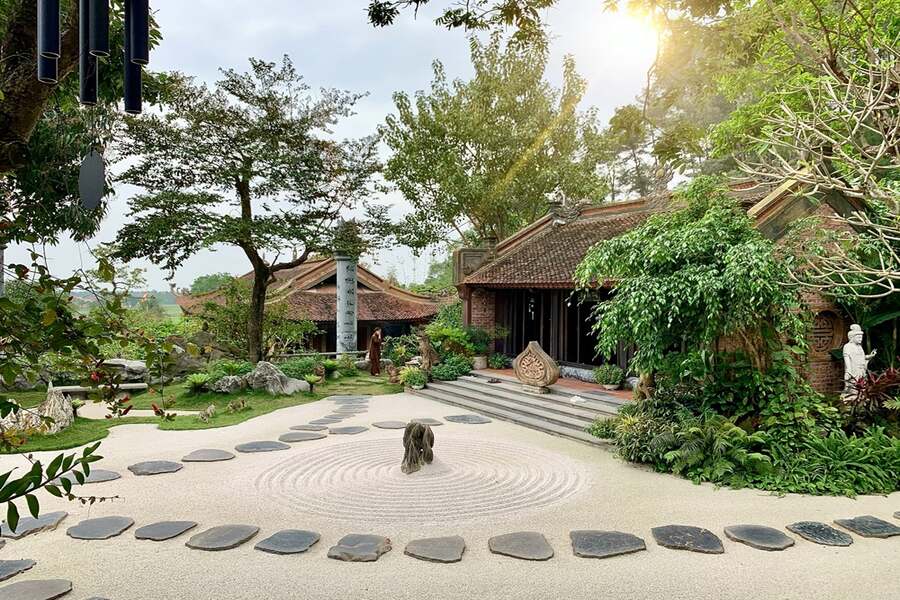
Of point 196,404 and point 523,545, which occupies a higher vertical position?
point 196,404

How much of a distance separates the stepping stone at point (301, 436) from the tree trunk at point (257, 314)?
7351 mm

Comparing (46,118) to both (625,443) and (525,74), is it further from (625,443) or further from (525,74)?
(525,74)

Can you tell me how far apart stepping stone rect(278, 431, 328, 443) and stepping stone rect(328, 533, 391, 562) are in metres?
4.38

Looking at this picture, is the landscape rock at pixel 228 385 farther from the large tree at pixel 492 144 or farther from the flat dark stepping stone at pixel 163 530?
the large tree at pixel 492 144

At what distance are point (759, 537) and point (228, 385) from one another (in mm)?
11934

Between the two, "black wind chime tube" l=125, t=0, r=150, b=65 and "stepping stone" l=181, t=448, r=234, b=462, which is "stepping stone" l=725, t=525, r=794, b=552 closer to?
"black wind chime tube" l=125, t=0, r=150, b=65

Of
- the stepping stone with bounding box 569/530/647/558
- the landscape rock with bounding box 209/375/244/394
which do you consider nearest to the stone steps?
the stepping stone with bounding box 569/530/647/558

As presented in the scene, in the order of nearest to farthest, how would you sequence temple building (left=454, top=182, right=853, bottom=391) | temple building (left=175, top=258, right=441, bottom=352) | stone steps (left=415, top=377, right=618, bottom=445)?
stone steps (left=415, top=377, right=618, bottom=445) < temple building (left=454, top=182, right=853, bottom=391) < temple building (left=175, top=258, right=441, bottom=352)

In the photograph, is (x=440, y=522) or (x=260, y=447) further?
(x=260, y=447)

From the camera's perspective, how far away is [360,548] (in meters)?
5.46

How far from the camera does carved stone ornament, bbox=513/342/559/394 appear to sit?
12.5 metres

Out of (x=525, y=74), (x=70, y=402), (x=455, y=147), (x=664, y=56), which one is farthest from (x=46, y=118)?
(x=525, y=74)

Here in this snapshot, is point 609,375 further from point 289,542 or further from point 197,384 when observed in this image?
point 197,384

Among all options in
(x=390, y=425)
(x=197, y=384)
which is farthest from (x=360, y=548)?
(x=197, y=384)
